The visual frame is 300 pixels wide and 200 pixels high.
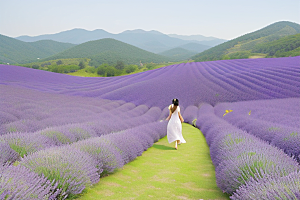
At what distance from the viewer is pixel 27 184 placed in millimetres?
1953

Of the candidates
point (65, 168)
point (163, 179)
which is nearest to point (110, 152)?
point (163, 179)

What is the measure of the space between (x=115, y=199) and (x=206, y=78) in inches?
593

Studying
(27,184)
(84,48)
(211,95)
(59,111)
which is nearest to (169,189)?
(27,184)

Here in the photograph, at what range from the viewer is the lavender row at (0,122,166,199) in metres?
1.94

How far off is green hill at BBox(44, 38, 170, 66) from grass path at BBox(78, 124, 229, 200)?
6342 centimetres

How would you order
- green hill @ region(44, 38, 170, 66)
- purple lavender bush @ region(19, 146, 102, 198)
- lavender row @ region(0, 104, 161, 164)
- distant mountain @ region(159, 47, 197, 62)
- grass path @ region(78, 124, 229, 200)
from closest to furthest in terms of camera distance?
1. purple lavender bush @ region(19, 146, 102, 198)
2. grass path @ region(78, 124, 229, 200)
3. lavender row @ region(0, 104, 161, 164)
4. green hill @ region(44, 38, 170, 66)
5. distant mountain @ region(159, 47, 197, 62)

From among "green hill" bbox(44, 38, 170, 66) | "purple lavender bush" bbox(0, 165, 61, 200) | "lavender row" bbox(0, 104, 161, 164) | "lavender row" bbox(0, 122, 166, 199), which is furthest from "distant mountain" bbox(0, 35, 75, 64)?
"purple lavender bush" bbox(0, 165, 61, 200)

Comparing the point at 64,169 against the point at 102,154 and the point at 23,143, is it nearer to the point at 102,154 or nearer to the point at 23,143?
the point at 102,154

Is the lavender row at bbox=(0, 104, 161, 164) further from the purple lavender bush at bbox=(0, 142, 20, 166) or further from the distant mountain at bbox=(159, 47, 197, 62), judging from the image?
the distant mountain at bbox=(159, 47, 197, 62)

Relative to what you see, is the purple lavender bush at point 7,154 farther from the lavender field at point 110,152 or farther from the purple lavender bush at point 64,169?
the purple lavender bush at point 64,169

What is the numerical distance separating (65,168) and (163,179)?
1.50 metres

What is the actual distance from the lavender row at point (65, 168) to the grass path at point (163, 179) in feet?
0.58

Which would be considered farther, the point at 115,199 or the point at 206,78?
the point at 206,78

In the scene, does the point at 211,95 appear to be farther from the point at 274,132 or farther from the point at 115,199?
the point at 115,199
